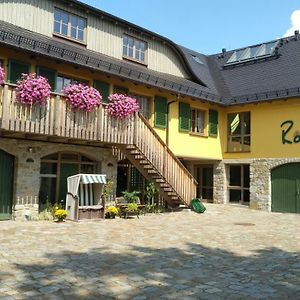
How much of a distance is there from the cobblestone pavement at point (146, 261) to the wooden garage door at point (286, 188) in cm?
637

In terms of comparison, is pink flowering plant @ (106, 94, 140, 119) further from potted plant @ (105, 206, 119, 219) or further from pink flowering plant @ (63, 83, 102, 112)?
potted plant @ (105, 206, 119, 219)

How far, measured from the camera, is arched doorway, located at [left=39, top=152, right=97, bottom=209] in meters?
13.8

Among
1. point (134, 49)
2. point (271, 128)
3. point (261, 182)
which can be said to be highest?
point (134, 49)

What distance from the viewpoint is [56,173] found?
1421 cm

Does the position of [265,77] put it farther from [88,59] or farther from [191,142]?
[88,59]

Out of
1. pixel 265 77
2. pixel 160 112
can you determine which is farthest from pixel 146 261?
pixel 265 77

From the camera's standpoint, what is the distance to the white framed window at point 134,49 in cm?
1789

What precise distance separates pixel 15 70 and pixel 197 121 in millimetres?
9602

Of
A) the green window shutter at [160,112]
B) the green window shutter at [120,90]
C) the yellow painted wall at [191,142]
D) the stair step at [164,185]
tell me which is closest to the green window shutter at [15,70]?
the green window shutter at [120,90]

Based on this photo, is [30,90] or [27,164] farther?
[27,164]

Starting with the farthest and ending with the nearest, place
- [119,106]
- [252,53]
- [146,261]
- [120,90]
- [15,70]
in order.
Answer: [252,53], [120,90], [119,106], [15,70], [146,261]

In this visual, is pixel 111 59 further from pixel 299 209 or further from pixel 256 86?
pixel 299 209

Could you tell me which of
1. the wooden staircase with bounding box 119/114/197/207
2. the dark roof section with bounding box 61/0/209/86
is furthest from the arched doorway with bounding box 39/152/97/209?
the dark roof section with bounding box 61/0/209/86

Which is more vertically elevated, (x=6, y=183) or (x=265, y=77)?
(x=265, y=77)
